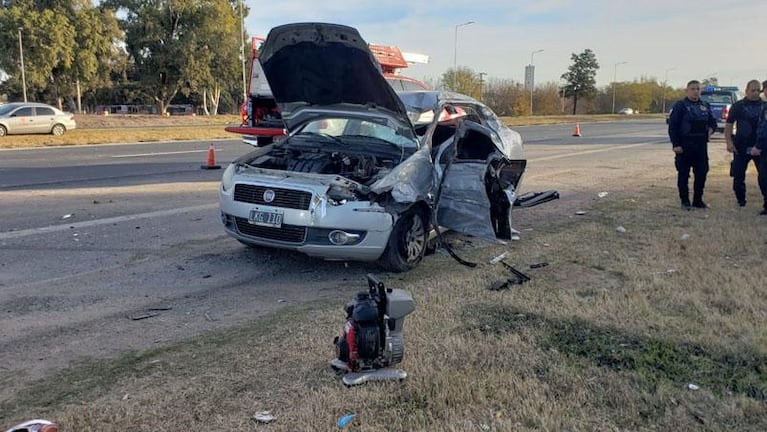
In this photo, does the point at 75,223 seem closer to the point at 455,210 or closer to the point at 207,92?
the point at 455,210

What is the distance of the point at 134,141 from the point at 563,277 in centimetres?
2068

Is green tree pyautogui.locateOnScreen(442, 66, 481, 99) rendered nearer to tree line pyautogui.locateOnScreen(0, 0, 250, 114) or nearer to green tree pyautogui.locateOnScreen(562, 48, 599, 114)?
tree line pyautogui.locateOnScreen(0, 0, 250, 114)

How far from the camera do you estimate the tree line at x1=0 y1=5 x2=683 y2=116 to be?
144 ft

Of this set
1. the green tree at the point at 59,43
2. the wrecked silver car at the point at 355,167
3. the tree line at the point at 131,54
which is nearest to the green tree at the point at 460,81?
the tree line at the point at 131,54

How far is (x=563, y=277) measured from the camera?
18.3ft

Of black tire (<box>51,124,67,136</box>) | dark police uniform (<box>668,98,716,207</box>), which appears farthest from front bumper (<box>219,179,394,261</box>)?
black tire (<box>51,124,67,136</box>)

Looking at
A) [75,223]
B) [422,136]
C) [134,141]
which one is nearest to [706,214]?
[422,136]

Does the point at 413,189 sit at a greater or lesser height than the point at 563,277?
greater

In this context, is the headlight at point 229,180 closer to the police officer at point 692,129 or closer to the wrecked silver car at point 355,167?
the wrecked silver car at point 355,167

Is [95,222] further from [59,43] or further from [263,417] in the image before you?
[59,43]

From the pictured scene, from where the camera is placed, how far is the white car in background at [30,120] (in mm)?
22523

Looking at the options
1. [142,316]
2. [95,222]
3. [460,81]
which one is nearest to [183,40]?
[460,81]

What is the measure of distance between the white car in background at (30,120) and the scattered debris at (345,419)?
943 inches

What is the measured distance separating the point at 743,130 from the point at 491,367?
7.16 metres
